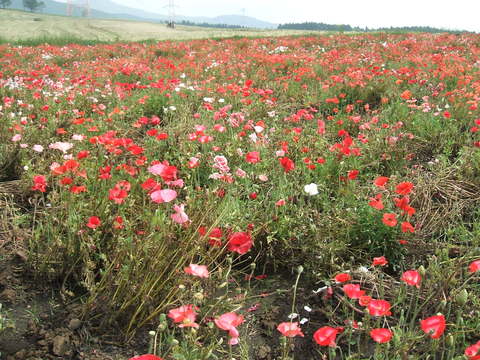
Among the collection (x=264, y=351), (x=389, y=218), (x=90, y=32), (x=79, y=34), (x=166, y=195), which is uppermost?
(x=90, y=32)

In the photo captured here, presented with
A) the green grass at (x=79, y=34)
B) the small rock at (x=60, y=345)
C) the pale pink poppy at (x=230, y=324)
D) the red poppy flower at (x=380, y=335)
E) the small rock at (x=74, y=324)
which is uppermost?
the green grass at (x=79, y=34)

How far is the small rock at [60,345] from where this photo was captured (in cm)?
164

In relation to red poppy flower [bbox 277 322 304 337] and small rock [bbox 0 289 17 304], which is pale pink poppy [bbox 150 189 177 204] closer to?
red poppy flower [bbox 277 322 304 337]

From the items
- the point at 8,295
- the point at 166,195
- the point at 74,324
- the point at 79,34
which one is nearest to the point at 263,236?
the point at 166,195

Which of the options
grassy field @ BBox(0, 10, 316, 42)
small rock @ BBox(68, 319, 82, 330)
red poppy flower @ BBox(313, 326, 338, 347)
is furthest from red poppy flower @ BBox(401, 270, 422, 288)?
grassy field @ BBox(0, 10, 316, 42)

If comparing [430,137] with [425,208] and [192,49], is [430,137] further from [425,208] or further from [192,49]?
[192,49]

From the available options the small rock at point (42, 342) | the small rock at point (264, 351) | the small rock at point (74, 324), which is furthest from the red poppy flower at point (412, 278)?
the small rock at point (42, 342)

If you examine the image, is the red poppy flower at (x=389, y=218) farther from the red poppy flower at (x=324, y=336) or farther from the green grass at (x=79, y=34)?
the green grass at (x=79, y=34)

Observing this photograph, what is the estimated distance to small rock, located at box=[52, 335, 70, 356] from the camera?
1636 millimetres

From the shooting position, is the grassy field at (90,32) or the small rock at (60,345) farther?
the grassy field at (90,32)

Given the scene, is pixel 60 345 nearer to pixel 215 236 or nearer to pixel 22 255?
pixel 22 255

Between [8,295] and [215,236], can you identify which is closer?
[8,295]

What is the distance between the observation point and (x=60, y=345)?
165 centimetres

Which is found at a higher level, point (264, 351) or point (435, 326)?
point (435, 326)
